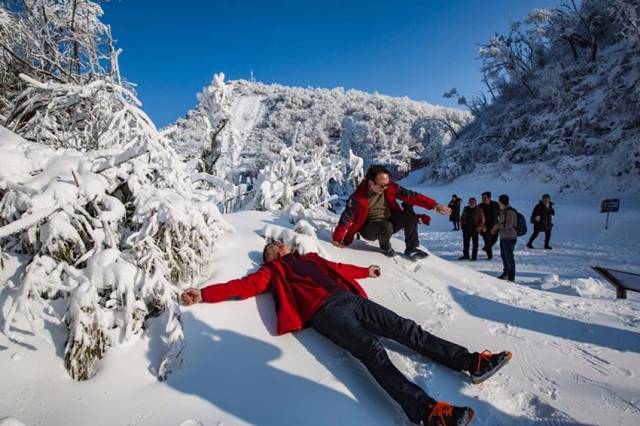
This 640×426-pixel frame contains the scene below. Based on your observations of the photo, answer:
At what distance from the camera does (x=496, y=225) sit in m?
6.85

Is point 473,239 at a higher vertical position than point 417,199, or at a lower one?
lower

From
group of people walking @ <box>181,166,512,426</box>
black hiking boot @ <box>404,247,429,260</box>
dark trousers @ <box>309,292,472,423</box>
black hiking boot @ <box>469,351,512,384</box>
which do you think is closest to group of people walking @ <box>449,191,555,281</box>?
black hiking boot @ <box>404,247,429,260</box>

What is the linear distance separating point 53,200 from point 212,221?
1.30m

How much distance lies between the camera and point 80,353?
2.13 m

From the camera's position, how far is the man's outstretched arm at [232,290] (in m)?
2.72

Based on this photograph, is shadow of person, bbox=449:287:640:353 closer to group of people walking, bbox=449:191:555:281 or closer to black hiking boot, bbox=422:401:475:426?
black hiking boot, bbox=422:401:475:426

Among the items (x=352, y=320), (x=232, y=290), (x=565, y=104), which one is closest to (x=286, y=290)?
(x=232, y=290)

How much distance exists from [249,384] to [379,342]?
902 mm

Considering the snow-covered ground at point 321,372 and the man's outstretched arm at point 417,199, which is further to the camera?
the man's outstretched arm at point 417,199

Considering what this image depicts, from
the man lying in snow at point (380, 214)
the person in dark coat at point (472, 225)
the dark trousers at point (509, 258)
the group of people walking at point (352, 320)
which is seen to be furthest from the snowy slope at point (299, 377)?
the person in dark coat at point (472, 225)

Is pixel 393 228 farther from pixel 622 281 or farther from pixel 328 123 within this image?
pixel 328 123

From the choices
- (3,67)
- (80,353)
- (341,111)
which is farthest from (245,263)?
(341,111)

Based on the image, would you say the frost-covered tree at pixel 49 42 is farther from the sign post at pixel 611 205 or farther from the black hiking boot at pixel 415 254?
the sign post at pixel 611 205

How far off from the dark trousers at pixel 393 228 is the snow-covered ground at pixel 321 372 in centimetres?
90
